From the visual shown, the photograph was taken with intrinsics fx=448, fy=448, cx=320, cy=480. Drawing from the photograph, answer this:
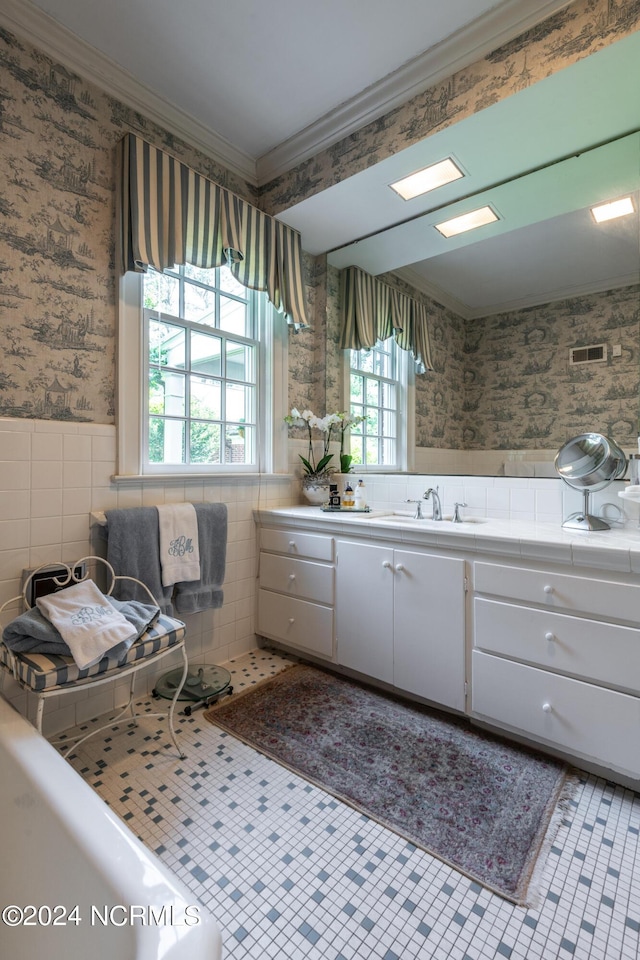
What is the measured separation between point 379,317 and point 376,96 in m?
1.10

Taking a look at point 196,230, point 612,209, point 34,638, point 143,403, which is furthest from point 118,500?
point 612,209

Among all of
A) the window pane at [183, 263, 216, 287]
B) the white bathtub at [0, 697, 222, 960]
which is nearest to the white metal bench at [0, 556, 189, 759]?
the white bathtub at [0, 697, 222, 960]

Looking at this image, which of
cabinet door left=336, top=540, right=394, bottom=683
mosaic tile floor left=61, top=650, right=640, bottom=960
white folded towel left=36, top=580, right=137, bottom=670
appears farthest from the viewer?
cabinet door left=336, top=540, right=394, bottom=683

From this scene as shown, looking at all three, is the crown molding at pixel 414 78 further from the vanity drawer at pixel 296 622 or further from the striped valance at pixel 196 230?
the vanity drawer at pixel 296 622

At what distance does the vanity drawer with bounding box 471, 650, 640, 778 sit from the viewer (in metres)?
1.50

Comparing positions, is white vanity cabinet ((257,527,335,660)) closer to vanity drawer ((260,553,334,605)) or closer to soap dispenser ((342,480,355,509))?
vanity drawer ((260,553,334,605))

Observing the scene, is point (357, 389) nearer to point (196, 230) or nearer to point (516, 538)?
point (196, 230)

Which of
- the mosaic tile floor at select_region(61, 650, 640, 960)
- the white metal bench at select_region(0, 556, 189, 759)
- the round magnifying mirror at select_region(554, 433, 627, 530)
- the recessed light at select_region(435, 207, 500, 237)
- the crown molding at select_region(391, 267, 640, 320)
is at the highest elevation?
the recessed light at select_region(435, 207, 500, 237)

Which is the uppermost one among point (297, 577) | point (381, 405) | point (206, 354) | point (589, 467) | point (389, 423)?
point (206, 354)

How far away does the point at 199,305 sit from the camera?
2.46 metres

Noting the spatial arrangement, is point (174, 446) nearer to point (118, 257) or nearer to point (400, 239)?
Answer: point (118, 257)

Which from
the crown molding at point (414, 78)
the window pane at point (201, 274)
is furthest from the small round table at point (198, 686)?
the crown molding at point (414, 78)

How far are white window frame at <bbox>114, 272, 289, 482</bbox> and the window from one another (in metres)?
0.51

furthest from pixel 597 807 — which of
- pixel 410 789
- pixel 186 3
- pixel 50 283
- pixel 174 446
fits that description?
pixel 186 3
